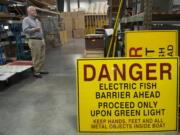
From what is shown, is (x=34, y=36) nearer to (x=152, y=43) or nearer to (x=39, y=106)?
(x=39, y=106)

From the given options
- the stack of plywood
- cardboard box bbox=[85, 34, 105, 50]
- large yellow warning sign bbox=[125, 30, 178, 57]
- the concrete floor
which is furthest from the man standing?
the stack of plywood

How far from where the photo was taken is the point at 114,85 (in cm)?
350

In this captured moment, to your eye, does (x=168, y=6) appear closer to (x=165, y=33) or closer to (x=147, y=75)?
(x=165, y=33)

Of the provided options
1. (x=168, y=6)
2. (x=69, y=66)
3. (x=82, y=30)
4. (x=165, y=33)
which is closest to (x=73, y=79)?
(x=69, y=66)

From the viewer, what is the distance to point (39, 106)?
5359mm

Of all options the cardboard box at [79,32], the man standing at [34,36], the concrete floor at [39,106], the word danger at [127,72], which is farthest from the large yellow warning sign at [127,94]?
the cardboard box at [79,32]

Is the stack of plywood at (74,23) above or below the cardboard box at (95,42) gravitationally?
above

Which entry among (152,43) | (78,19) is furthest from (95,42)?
(78,19)

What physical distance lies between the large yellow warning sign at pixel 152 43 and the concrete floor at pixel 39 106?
1327 mm

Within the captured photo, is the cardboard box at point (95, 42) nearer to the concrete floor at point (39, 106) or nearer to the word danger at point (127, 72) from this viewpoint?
the concrete floor at point (39, 106)

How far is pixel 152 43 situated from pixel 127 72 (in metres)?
0.94

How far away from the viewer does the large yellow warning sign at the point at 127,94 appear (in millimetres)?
3453

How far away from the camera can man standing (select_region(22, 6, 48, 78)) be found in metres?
7.73

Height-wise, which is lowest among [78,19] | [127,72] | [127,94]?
[127,94]
